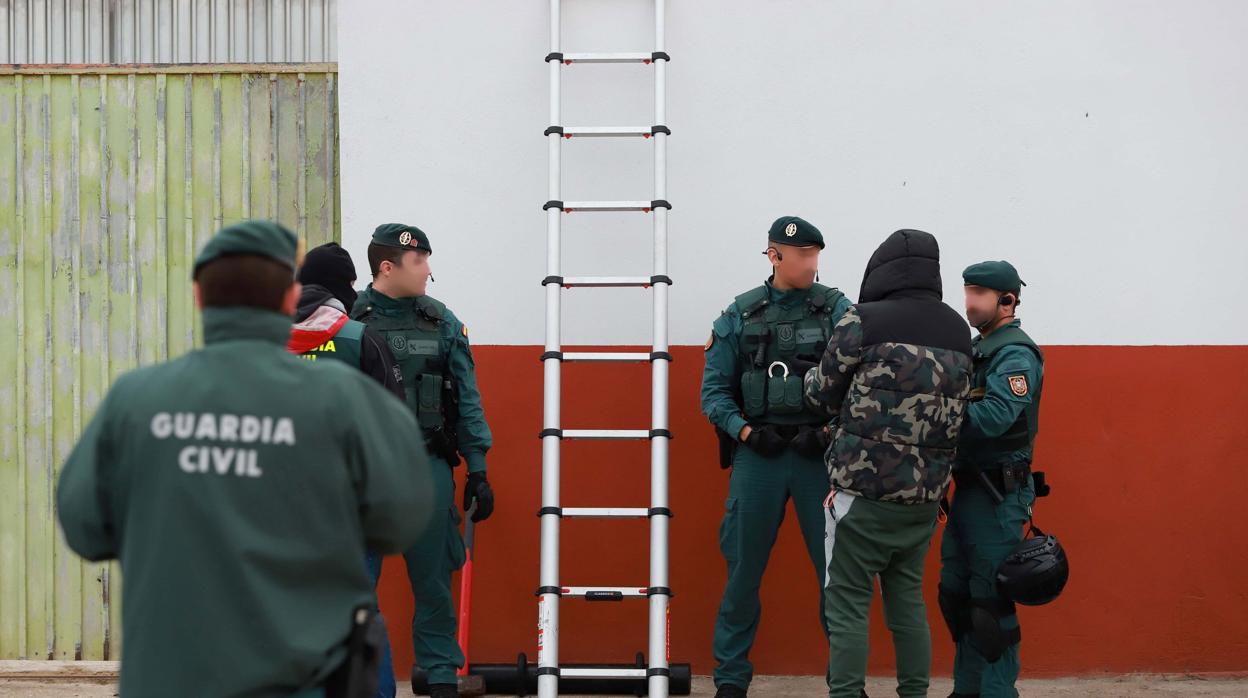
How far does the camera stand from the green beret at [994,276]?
486 cm

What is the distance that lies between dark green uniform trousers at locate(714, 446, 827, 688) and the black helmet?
2.43 feet

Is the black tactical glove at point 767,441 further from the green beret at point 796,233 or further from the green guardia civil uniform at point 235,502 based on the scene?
the green guardia civil uniform at point 235,502

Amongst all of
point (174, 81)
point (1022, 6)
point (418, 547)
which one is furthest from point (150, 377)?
point (1022, 6)

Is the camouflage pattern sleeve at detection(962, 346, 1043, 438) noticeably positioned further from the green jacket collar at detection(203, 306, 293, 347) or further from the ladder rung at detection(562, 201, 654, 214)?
the green jacket collar at detection(203, 306, 293, 347)

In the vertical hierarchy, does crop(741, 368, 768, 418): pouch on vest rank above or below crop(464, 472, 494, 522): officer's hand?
above

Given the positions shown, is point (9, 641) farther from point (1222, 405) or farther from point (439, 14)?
point (1222, 405)

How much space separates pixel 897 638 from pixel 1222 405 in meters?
2.08

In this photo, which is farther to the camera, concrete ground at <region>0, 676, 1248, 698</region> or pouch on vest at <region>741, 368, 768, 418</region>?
concrete ground at <region>0, 676, 1248, 698</region>

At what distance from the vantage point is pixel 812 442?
5051 millimetres

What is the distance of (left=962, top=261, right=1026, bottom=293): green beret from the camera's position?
15.9 ft

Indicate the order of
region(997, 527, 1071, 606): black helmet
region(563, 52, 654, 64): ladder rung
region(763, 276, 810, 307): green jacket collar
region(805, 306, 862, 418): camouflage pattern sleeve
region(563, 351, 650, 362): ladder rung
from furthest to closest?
region(563, 52, 654, 64): ladder rung < region(563, 351, 650, 362): ladder rung < region(763, 276, 810, 307): green jacket collar < region(997, 527, 1071, 606): black helmet < region(805, 306, 862, 418): camouflage pattern sleeve

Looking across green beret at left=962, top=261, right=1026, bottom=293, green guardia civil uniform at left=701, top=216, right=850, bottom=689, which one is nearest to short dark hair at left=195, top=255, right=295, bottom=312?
green guardia civil uniform at left=701, top=216, right=850, bottom=689

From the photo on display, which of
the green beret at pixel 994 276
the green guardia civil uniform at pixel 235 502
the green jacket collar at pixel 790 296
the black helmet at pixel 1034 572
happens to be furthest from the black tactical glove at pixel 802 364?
the green guardia civil uniform at pixel 235 502

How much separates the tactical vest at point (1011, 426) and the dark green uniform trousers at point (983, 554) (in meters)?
0.13
